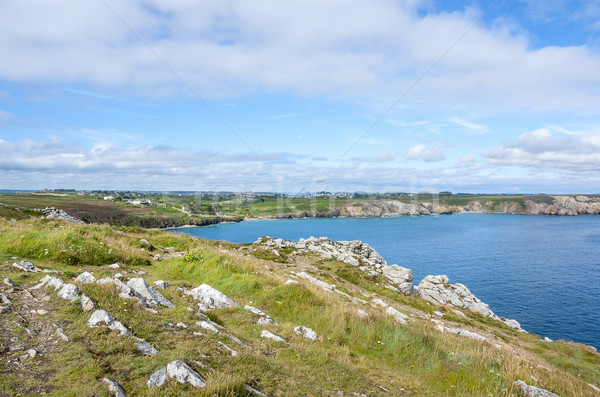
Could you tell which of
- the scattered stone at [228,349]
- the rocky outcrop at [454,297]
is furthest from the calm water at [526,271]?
the scattered stone at [228,349]

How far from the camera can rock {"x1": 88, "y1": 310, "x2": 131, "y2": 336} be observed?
7.07 m

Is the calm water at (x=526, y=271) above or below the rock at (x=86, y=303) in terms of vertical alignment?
below

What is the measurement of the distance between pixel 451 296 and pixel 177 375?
143ft

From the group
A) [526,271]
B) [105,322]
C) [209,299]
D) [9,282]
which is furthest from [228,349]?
[526,271]

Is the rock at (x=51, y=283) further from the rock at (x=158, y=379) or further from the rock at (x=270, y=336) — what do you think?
the rock at (x=270, y=336)

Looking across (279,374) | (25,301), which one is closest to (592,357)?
(279,374)

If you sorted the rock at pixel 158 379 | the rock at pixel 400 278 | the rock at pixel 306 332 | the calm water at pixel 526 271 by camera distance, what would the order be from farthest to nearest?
the calm water at pixel 526 271 < the rock at pixel 400 278 < the rock at pixel 306 332 < the rock at pixel 158 379

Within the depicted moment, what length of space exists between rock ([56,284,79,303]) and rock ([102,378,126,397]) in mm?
4253

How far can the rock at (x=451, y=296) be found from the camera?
3934 centimetres

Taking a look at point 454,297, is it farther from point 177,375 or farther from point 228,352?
point 177,375

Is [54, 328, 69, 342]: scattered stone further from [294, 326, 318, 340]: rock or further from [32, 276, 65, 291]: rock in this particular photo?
[294, 326, 318, 340]: rock

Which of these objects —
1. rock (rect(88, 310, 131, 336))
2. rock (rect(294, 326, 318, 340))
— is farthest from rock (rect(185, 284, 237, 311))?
rock (rect(88, 310, 131, 336))

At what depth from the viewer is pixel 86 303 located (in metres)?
8.05

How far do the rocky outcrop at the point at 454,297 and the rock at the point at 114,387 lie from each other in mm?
39831
